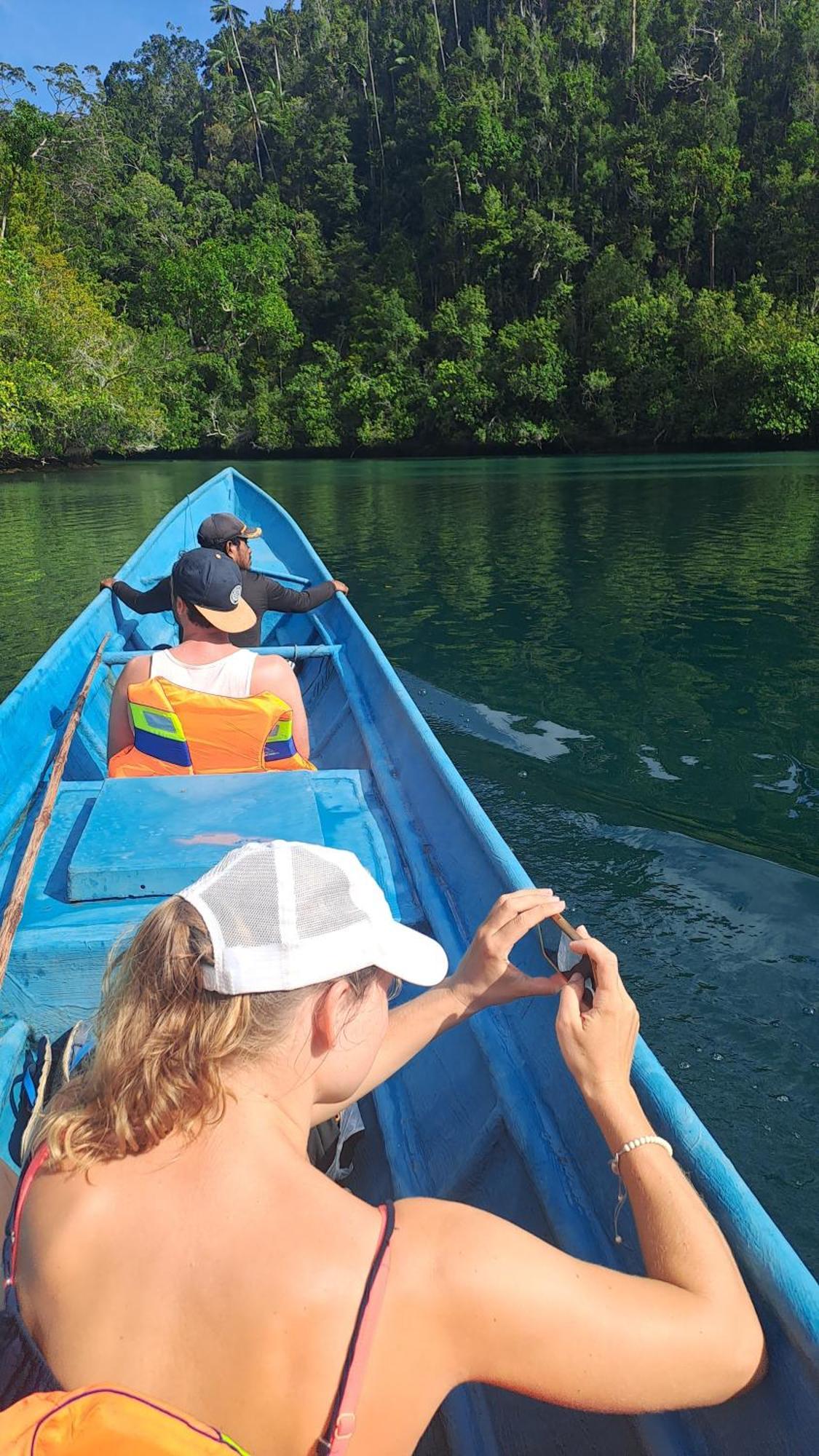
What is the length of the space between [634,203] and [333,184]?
80.9 feet

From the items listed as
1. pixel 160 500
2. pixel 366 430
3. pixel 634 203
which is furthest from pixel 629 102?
pixel 160 500

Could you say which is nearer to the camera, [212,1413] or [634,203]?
[212,1413]

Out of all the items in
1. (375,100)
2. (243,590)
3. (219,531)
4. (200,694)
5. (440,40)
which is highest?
(440,40)

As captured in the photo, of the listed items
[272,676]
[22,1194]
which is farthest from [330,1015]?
[272,676]

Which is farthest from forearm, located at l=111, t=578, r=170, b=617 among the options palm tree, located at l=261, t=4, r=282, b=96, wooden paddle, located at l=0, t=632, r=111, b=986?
palm tree, located at l=261, t=4, r=282, b=96

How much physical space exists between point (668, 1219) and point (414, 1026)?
61 cm

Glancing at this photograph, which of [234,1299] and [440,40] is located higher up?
[440,40]

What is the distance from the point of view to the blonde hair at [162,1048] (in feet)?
3.63

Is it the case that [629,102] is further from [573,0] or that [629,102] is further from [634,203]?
[573,0]

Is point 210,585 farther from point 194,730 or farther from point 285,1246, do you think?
point 285,1246

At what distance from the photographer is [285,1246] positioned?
1.00m

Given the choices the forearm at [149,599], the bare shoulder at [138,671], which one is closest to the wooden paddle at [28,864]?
the bare shoulder at [138,671]

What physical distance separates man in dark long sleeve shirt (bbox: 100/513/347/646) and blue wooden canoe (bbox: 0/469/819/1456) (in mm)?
957

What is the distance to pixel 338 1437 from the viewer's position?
A: 991mm
